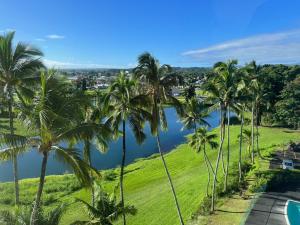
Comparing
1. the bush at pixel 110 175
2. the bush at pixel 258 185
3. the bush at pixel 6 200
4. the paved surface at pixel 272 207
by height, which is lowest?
the bush at pixel 110 175

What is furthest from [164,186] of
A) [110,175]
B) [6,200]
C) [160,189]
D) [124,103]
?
[124,103]

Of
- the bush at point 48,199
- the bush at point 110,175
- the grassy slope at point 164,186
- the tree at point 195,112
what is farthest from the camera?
the bush at point 110,175

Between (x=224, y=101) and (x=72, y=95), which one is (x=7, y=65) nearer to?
(x=72, y=95)

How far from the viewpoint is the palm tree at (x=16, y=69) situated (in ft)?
48.2

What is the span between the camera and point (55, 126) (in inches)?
445

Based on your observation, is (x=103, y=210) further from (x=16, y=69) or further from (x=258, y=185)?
(x=258, y=185)

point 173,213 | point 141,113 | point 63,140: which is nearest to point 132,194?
point 173,213

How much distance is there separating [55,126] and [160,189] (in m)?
25.0

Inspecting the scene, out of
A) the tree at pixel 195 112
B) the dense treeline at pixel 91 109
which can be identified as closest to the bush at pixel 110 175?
the dense treeline at pixel 91 109

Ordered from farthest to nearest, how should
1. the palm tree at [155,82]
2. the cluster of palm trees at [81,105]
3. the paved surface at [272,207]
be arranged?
the paved surface at [272,207]
the palm tree at [155,82]
the cluster of palm trees at [81,105]

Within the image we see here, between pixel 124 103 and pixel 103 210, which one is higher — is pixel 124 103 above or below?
above

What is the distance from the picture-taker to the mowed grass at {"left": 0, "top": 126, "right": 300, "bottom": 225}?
28.1 metres

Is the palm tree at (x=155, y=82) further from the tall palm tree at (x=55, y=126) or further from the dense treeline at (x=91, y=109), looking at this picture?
the tall palm tree at (x=55, y=126)

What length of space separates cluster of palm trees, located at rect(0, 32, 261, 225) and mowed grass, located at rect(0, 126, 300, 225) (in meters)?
4.24
